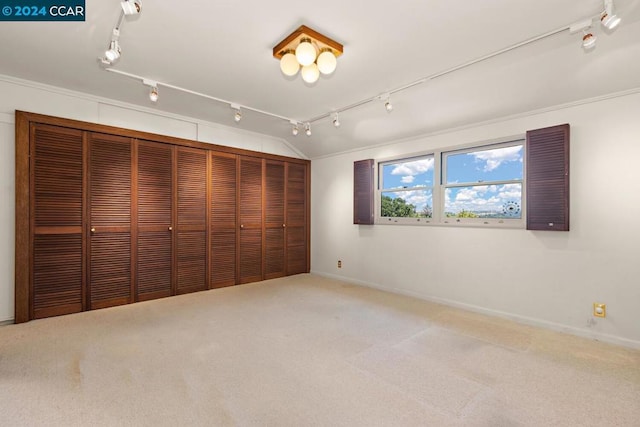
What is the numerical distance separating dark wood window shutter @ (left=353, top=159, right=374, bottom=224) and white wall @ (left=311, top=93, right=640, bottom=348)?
53 cm

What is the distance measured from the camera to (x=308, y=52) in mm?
2211

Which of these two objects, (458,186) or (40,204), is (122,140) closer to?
(40,204)

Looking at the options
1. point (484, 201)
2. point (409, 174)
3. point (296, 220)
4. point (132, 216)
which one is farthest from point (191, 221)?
point (484, 201)

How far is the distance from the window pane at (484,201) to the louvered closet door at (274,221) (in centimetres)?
277

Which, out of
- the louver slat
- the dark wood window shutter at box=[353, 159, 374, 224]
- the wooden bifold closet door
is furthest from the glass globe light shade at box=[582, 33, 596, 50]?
the louver slat

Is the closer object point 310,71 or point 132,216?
point 310,71

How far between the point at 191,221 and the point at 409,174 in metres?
3.31

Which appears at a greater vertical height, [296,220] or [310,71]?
[310,71]

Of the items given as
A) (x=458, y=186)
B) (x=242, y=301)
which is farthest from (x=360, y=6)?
(x=242, y=301)

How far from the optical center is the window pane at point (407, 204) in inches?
167

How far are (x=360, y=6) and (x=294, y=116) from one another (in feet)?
7.62

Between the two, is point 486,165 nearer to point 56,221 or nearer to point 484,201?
point 484,201

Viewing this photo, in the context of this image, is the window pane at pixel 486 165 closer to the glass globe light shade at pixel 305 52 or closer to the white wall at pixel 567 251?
the white wall at pixel 567 251

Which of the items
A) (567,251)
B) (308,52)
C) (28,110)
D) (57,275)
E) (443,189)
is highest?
(308,52)
